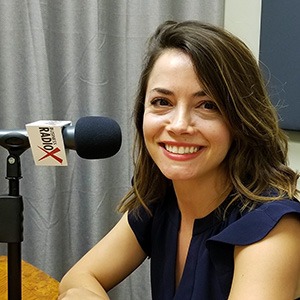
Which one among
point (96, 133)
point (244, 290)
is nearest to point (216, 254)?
point (244, 290)

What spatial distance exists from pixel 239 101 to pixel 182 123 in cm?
12

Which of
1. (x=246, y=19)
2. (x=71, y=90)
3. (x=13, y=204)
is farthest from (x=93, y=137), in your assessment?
(x=246, y=19)

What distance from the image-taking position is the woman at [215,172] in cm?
99

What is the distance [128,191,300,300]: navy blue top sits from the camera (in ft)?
3.34

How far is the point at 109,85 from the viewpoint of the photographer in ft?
6.61

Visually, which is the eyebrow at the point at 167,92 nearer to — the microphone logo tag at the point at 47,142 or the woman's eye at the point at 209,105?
the woman's eye at the point at 209,105

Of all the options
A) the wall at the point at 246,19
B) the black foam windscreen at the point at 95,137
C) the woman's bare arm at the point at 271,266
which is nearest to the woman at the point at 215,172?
the woman's bare arm at the point at 271,266

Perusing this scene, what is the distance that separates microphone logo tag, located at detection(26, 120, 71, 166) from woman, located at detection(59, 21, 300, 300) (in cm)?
27

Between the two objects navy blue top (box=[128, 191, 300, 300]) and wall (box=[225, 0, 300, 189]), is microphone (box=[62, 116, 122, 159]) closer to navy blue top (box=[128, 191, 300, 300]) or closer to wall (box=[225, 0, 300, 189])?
navy blue top (box=[128, 191, 300, 300])

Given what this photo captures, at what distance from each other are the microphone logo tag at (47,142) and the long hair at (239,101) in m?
0.32

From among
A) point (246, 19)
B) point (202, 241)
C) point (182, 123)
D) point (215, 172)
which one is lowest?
point (202, 241)

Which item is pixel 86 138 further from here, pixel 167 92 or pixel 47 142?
pixel 167 92

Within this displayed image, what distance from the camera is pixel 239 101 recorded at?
1.04 metres

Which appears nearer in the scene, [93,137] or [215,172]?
[93,137]
